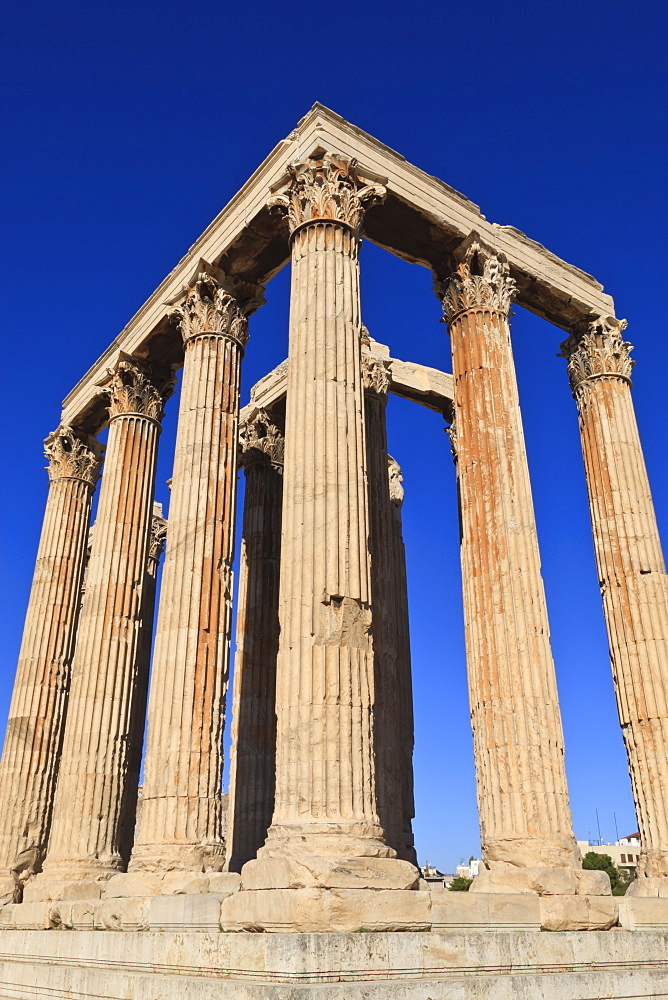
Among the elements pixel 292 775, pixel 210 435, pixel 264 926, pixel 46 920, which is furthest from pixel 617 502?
pixel 46 920

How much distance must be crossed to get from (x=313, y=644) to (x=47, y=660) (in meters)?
14.3

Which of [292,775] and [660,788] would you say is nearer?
[292,775]

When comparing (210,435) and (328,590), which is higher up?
(210,435)

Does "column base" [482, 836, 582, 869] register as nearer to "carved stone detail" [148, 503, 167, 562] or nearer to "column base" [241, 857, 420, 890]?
"column base" [241, 857, 420, 890]

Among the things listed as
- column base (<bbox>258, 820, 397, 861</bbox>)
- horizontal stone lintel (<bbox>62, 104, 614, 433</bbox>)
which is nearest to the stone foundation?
column base (<bbox>258, 820, 397, 861</bbox>)

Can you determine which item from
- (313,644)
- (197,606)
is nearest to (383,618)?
(197,606)

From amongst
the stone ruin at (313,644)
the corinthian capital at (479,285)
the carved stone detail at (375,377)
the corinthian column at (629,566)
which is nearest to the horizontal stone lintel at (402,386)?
the stone ruin at (313,644)

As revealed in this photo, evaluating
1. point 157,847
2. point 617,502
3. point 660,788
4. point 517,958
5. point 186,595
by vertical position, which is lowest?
point 517,958

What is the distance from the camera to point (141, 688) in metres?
28.8

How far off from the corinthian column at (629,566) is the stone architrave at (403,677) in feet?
17.4

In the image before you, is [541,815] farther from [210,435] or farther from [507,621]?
[210,435]

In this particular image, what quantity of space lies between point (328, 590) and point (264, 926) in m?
4.85

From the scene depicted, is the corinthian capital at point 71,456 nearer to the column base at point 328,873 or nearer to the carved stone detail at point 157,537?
the carved stone detail at point 157,537

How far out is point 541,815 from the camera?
50.0 feet
